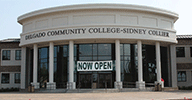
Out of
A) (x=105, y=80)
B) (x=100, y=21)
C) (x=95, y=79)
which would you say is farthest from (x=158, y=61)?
(x=100, y=21)

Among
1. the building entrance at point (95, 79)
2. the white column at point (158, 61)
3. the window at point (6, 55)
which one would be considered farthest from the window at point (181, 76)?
the window at point (6, 55)

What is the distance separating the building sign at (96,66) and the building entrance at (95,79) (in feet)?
3.68

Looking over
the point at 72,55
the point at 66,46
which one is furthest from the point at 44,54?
the point at 72,55

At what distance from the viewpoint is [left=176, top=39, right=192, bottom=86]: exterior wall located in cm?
3500

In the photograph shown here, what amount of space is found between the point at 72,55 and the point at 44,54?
6.07m

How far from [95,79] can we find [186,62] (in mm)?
14061

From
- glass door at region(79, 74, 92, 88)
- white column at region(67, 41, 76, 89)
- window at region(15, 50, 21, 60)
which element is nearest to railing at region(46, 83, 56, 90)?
white column at region(67, 41, 76, 89)

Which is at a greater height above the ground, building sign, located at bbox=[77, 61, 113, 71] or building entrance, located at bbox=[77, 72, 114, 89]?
building sign, located at bbox=[77, 61, 113, 71]

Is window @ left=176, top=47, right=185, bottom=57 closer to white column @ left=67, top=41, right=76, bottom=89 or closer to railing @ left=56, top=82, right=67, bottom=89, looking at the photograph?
white column @ left=67, top=41, right=76, bottom=89

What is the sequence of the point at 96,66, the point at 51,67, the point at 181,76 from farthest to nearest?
the point at 181,76, the point at 51,67, the point at 96,66

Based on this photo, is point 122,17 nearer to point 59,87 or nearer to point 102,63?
point 102,63

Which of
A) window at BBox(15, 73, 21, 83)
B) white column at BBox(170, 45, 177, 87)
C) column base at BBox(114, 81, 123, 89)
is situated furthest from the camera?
window at BBox(15, 73, 21, 83)

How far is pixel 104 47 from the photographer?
31.8 metres

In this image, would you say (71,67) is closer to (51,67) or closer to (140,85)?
(51,67)
